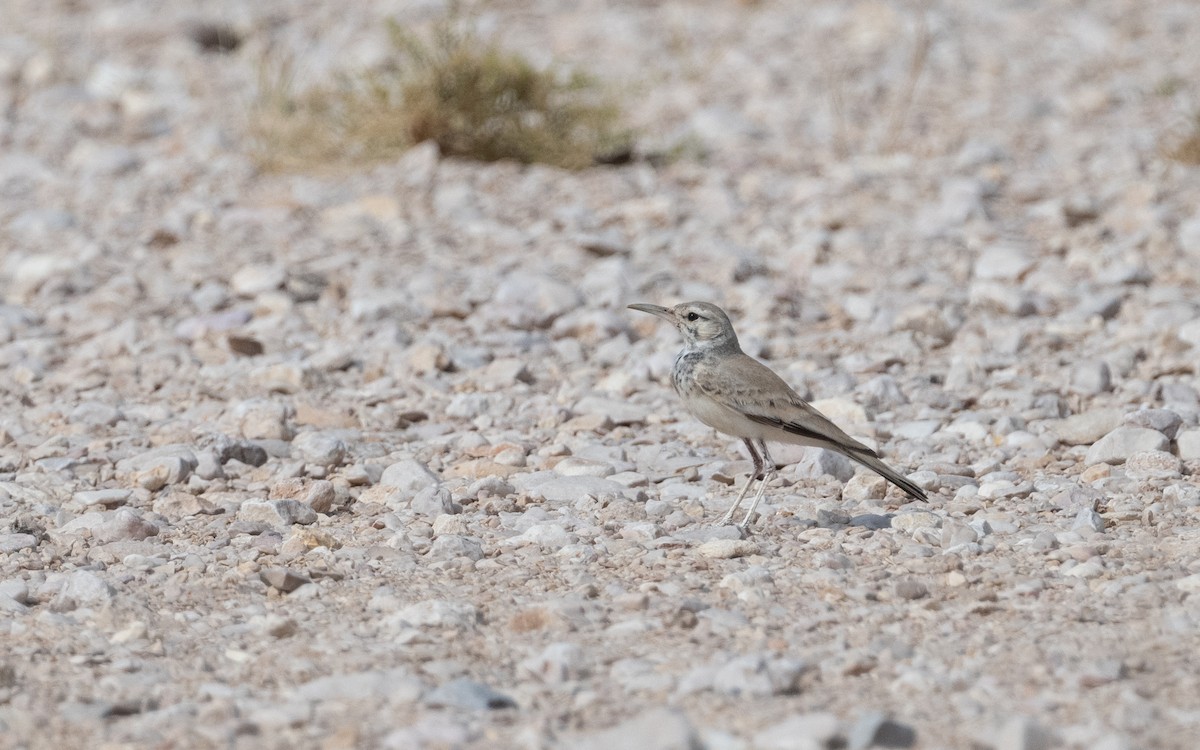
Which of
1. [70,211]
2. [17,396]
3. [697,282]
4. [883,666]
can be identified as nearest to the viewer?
[883,666]

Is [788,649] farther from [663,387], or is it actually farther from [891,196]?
[891,196]

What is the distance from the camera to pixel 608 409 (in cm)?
611

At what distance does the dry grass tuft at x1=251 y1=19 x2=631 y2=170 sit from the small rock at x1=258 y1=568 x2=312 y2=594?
541 centimetres

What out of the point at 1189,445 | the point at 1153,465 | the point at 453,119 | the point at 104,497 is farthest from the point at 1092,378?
the point at 453,119

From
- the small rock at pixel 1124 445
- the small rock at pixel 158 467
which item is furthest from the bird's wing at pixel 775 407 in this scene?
the small rock at pixel 158 467

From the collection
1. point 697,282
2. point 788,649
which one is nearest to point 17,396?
point 697,282

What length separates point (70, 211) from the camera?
8930 mm

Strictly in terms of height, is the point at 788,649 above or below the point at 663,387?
above

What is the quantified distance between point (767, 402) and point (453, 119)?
497cm

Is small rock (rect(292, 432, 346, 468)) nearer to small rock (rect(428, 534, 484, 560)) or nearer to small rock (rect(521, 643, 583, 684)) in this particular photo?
small rock (rect(428, 534, 484, 560))

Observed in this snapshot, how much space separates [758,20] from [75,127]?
5.85 m

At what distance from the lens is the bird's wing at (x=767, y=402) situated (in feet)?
16.0

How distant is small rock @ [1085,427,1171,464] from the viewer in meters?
5.36

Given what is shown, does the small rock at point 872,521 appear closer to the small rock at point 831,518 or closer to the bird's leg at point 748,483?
the small rock at point 831,518
